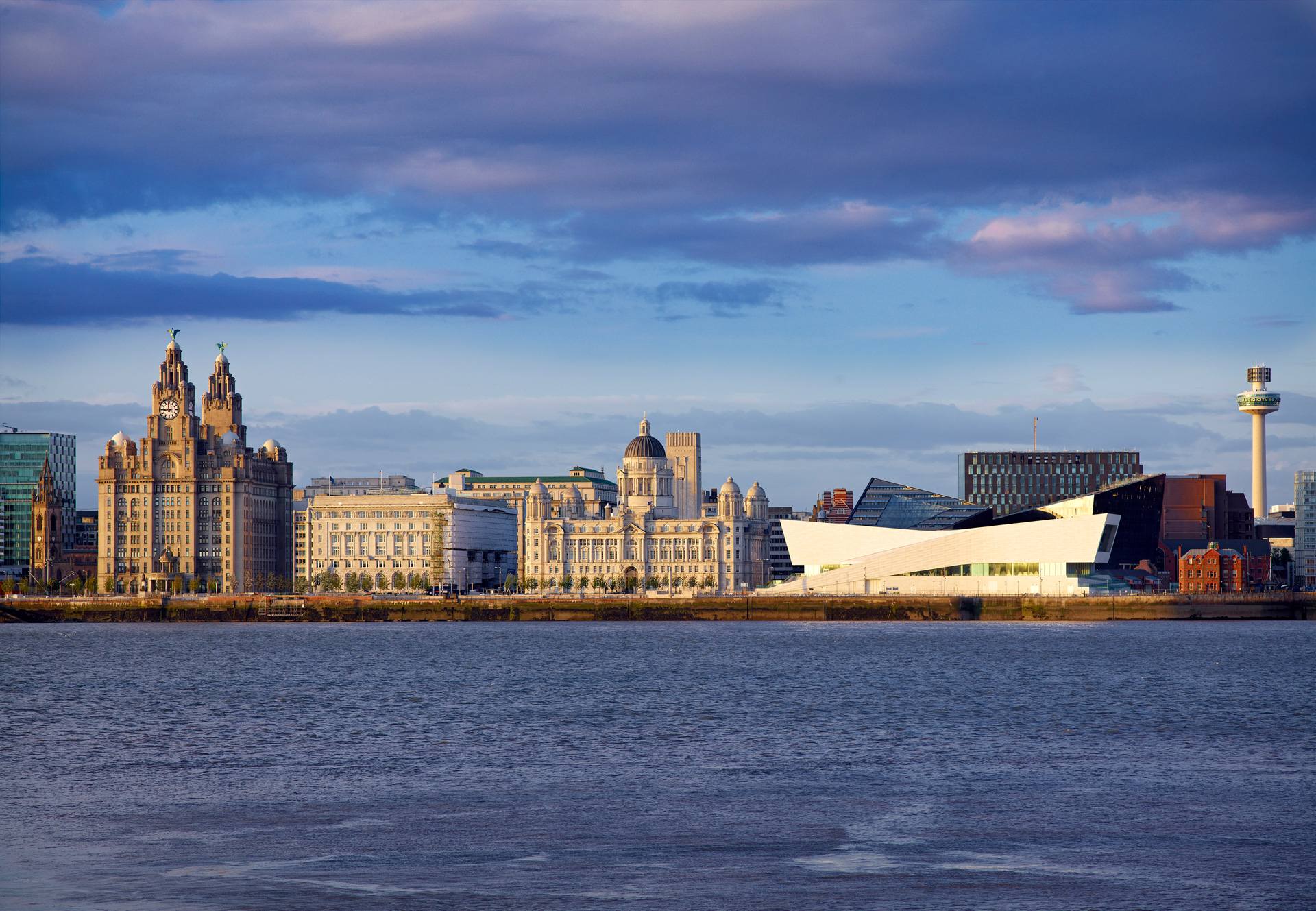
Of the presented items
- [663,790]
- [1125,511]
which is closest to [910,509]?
[1125,511]

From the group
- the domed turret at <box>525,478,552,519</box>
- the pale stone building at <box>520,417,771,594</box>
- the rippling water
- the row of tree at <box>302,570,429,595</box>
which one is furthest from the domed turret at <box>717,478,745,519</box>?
the rippling water

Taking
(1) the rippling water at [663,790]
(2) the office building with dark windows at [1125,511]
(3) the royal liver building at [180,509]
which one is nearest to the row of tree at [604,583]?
(3) the royal liver building at [180,509]

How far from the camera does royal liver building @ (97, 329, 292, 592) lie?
190 meters

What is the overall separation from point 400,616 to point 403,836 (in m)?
114

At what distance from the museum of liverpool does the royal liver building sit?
68.9 m

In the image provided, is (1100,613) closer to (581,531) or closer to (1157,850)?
(581,531)

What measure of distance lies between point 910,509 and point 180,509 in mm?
77223

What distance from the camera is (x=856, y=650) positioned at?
81.1 meters

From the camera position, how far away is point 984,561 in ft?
460

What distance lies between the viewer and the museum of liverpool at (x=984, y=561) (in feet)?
454

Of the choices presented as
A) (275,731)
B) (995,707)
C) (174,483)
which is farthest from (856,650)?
(174,483)

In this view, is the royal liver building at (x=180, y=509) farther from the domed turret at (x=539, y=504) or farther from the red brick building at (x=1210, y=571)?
the red brick building at (x=1210, y=571)

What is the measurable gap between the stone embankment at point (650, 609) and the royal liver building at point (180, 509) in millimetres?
36771

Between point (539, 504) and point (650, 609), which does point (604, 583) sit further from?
point (650, 609)
